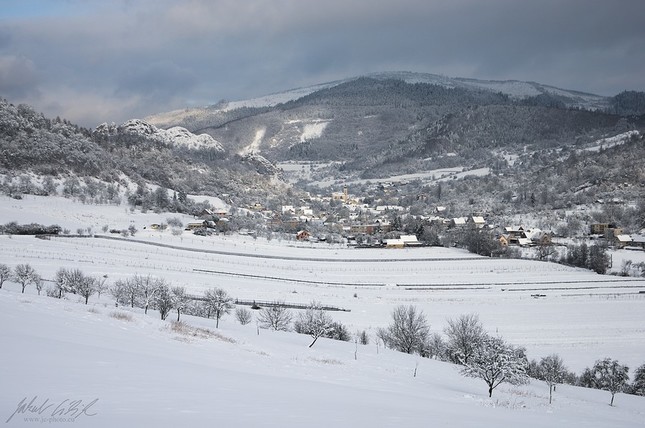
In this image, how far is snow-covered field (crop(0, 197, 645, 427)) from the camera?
11445 millimetres

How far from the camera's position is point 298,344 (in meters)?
34.6

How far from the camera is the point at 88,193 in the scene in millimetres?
136375

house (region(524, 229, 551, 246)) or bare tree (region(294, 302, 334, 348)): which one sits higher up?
house (region(524, 229, 551, 246))

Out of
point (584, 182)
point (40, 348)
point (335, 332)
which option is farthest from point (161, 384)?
point (584, 182)

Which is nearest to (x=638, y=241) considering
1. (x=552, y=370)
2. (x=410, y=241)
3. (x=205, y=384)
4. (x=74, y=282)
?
(x=410, y=241)

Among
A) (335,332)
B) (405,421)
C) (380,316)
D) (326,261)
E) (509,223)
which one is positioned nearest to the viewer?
(405,421)

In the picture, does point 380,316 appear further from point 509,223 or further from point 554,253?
point 509,223

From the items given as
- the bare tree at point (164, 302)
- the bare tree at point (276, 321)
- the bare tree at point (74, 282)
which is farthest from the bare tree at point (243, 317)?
the bare tree at point (74, 282)

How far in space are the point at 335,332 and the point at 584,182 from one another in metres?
182

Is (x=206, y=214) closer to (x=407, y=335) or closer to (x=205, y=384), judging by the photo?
(x=407, y=335)

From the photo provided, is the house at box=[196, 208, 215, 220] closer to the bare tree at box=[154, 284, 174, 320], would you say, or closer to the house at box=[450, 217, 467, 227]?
the house at box=[450, 217, 467, 227]

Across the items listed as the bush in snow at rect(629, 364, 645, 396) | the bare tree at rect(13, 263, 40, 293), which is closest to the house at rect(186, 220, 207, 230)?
the bare tree at rect(13, 263, 40, 293)

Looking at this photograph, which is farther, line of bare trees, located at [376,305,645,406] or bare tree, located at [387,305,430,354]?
bare tree, located at [387,305,430,354]

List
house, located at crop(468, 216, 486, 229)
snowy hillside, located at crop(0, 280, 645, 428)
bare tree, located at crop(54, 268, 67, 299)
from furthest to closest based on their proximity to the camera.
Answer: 1. house, located at crop(468, 216, 486, 229)
2. bare tree, located at crop(54, 268, 67, 299)
3. snowy hillside, located at crop(0, 280, 645, 428)
